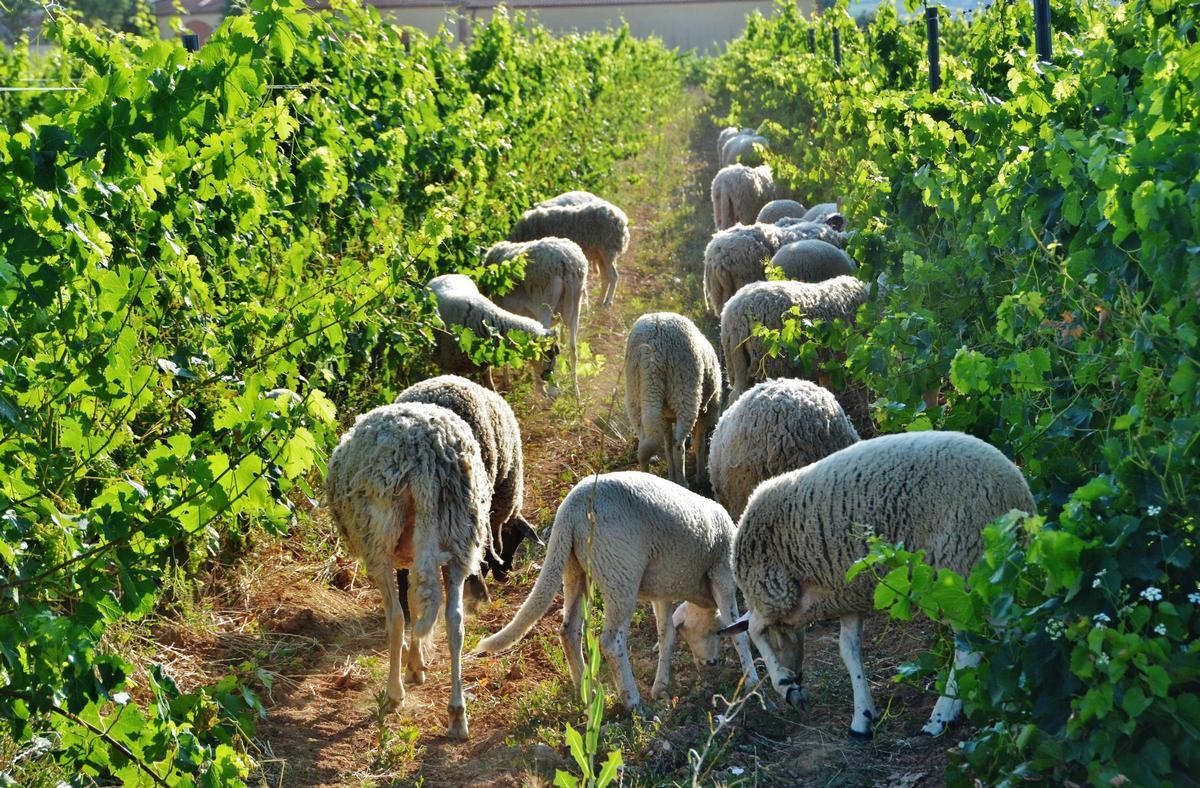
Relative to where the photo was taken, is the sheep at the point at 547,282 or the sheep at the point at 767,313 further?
the sheep at the point at 547,282

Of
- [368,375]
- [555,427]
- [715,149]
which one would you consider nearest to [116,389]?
[368,375]

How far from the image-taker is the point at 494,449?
6.77 metres

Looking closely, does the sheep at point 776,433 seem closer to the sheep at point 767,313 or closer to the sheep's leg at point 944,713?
the sheep at point 767,313

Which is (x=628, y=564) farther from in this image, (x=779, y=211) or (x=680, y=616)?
(x=779, y=211)

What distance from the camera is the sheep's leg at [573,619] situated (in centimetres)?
579

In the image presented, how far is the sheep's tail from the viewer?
18.6 ft

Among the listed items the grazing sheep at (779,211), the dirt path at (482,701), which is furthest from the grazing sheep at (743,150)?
the dirt path at (482,701)

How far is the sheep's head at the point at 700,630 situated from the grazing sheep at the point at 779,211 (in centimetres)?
731

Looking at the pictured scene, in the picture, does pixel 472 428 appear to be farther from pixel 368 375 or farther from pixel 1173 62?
pixel 1173 62

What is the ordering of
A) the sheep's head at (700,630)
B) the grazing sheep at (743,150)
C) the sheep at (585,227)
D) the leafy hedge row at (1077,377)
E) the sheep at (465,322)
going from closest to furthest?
the leafy hedge row at (1077,377)
the sheep's head at (700,630)
the sheep at (465,322)
the sheep at (585,227)
the grazing sheep at (743,150)

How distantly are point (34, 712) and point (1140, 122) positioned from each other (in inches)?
136

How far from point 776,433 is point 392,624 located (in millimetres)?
2093

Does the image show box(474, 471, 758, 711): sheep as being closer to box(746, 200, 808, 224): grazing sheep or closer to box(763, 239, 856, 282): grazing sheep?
box(763, 239, 856, 282): grazing sheep

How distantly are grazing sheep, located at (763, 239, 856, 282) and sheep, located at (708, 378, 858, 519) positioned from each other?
309cm
